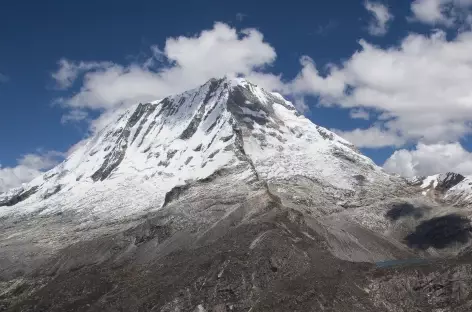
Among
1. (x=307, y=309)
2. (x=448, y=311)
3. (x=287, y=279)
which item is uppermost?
(x=287, y=279)

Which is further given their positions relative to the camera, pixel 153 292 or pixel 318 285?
pixel 153 292

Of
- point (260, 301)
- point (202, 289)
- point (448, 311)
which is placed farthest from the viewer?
point (202, 289)

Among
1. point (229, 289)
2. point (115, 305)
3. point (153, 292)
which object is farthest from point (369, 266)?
point (115, 305)

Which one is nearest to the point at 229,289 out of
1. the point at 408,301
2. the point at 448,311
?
the point at 408,301

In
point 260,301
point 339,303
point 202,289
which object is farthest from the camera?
point 202,289

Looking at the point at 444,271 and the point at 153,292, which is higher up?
the point at 153,292

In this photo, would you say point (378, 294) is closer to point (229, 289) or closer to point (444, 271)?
point (444, 271)

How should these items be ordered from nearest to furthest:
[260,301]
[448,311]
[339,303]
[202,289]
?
[448,311] < [339,303] < [260,301] < [202,289]

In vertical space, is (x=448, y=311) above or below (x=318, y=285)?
below

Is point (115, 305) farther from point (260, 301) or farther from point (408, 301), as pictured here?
point (408, 301)
